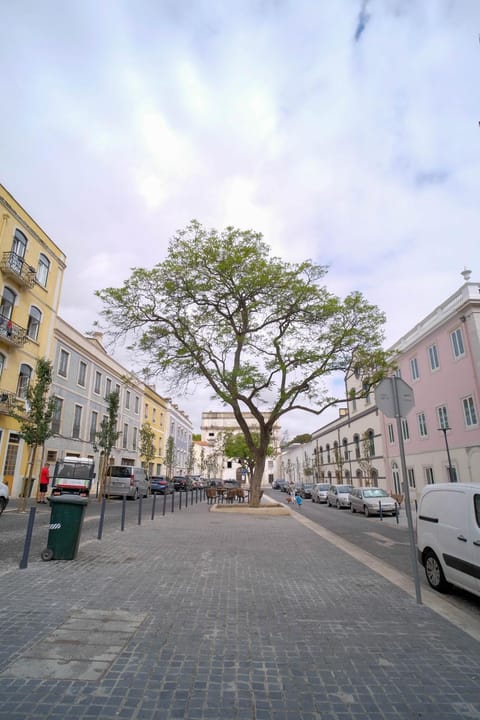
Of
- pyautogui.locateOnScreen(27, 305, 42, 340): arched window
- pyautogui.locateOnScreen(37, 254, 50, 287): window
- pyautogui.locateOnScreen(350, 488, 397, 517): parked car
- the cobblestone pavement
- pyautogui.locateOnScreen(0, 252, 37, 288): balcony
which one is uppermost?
pyautogui.locateOnScreen(37, 254, 50, 287): window

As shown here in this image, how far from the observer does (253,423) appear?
100938 mm

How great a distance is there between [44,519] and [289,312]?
13.6m

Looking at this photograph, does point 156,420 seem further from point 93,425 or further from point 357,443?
point 357,443

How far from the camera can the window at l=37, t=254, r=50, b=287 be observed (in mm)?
25203

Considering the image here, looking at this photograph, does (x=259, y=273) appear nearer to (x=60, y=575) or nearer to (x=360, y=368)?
(x=360, y=368)

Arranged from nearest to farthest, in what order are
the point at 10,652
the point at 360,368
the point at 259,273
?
the point at 10,652, the point at 259,273, the point at 360,368

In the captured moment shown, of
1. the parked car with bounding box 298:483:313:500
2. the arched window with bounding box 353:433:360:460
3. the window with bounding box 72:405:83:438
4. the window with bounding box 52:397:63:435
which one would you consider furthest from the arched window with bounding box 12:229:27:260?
the arched window with bounding box 353:433:360:460

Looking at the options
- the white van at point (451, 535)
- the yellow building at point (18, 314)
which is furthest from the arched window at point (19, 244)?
the white van at point (451, 535)

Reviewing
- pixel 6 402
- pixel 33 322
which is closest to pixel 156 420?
pixel 33 322

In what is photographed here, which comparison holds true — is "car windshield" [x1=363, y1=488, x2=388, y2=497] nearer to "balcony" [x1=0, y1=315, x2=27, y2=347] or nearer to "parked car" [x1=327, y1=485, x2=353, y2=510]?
"parked car" [x1=327, y1=485, x2=353, y2=510]

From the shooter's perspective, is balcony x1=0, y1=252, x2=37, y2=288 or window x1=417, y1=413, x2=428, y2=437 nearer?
balcony x1=0, y1=252, x2=37, y2=288

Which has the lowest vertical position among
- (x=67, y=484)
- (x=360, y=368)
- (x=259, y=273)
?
(x=67, y=484)

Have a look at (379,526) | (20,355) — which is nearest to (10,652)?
(379,526)

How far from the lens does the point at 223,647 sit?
13.2 feet
